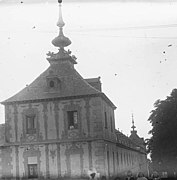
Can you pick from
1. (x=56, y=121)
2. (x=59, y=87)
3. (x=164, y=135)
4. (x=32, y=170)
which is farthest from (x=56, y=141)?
(x=164, y=135)

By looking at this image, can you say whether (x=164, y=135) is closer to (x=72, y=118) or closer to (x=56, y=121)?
(x=72, y=118)

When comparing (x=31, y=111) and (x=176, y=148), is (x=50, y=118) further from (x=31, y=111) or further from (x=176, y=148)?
(x=176, y=148)

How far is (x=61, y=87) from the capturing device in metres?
33.1

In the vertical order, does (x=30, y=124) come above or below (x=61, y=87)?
below

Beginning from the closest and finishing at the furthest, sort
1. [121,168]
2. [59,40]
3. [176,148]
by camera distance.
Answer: [176,148]
[59,40]
[121,168]

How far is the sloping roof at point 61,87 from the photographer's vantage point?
107 feet

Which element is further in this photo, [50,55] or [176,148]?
[50,55]

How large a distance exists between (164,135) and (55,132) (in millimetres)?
7166

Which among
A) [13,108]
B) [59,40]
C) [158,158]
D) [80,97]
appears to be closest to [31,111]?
[13,108]

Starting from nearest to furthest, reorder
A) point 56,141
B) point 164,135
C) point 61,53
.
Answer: point 164,135 < point 56,141 < point 61,53

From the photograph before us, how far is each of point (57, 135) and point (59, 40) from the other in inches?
311

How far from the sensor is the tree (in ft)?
101

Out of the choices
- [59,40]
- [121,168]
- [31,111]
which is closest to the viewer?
[31,111]

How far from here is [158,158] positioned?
32.0 m
